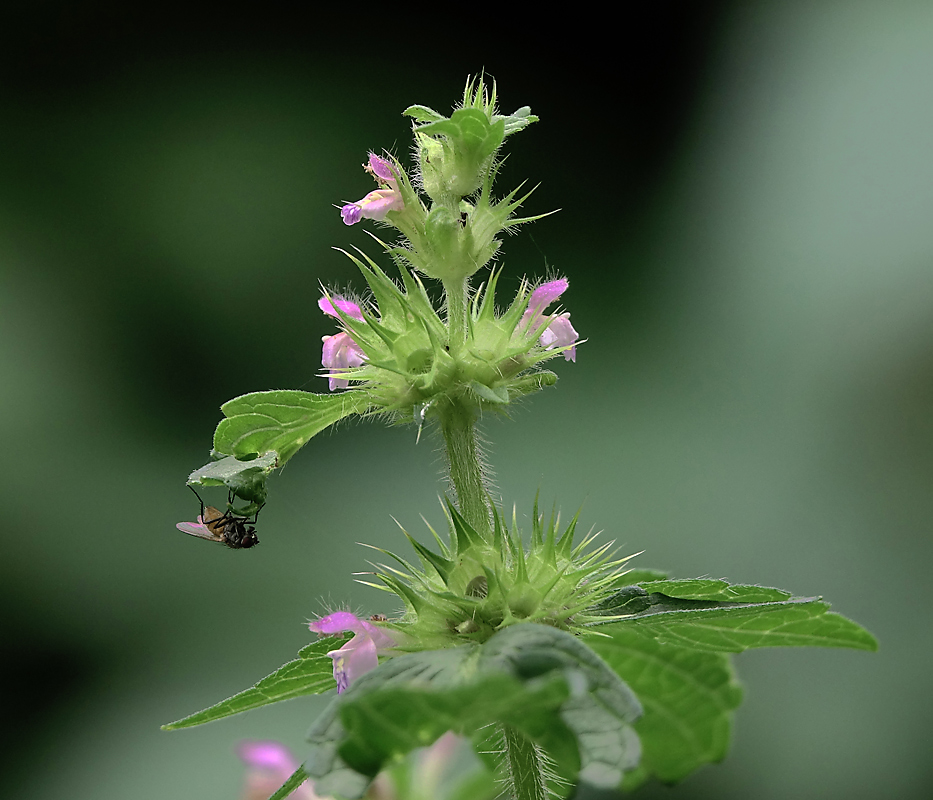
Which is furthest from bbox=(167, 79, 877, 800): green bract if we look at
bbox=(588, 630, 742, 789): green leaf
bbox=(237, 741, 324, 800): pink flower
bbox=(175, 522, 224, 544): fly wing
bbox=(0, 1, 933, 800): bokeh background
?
bbox=(0, 1, 933, 800): bokeh background

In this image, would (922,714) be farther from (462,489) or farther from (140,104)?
(140,104)

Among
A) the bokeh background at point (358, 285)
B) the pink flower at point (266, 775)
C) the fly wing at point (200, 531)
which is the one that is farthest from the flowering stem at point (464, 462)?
the bokeh background at point (358, 285)

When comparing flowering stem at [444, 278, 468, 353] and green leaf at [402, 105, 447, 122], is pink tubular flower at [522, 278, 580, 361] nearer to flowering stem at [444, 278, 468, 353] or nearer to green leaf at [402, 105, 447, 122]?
flowering stem at [444, 278, 468, 353]

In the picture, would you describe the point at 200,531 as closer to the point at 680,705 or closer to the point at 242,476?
the point at 242,476

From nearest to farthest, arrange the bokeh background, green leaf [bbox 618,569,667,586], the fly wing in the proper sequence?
green leaf [bbox 618,569,667,586]
the fly wing
the bokeh background

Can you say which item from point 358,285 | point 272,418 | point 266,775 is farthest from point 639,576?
point 358,285

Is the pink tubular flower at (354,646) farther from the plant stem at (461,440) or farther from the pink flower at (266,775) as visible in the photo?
the pink flower at (266,775)
